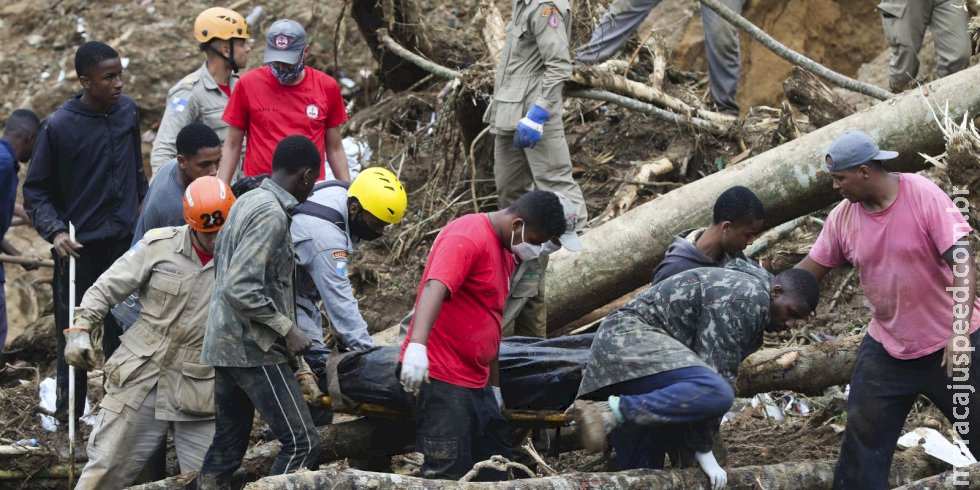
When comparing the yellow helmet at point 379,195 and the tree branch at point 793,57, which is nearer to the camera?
the yellow helmet at point 379,195

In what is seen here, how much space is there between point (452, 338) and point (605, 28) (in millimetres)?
3972

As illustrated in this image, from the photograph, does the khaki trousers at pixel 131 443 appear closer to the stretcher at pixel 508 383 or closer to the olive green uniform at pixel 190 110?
the stretcher at pixel 508 383

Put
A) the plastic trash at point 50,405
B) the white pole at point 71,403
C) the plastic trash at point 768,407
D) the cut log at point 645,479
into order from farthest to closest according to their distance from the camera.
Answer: the plastic trash at point 768,407 < the plastic trash at point 50,405 < the white pole at point 71,403 < the cut log at point 645,479

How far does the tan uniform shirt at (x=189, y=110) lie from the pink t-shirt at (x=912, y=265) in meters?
3.68

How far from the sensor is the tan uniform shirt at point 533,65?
677cm

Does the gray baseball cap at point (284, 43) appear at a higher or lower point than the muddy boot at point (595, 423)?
higher

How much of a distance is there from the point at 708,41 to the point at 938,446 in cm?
400

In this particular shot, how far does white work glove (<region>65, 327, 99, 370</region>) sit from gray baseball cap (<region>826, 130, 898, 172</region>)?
308cm

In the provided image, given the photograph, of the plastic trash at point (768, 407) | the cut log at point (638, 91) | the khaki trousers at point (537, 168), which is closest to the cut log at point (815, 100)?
the cut log at point (638, 91)

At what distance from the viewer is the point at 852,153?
459cm

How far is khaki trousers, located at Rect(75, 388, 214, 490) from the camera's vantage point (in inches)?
193

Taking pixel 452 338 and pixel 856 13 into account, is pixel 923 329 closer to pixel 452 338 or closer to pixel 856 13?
pixel 452 338

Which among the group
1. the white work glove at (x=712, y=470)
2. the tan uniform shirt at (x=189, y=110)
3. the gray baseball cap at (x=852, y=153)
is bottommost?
the white work glove at (x=712, y=470)

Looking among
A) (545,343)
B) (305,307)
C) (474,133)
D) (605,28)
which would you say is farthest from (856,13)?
(305,307)
